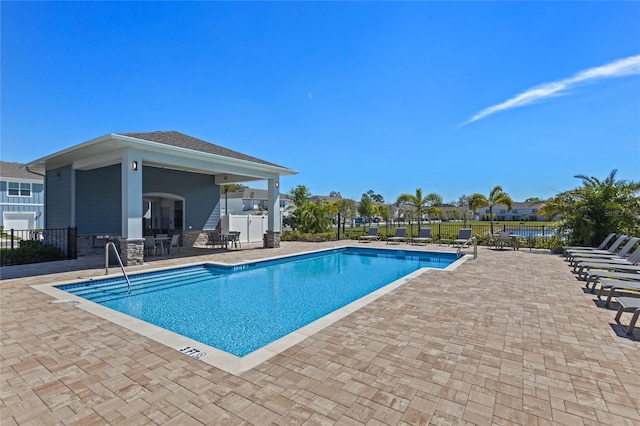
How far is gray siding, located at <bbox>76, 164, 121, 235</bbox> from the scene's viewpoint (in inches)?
487

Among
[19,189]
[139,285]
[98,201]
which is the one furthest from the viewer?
[19,189]

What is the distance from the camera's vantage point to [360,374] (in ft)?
10.2

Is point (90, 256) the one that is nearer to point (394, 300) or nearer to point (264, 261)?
point (264, 261)

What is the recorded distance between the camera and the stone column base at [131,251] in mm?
9438

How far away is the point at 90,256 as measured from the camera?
1198 centimetres

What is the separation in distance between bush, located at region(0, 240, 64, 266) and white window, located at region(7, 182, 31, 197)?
774 inches

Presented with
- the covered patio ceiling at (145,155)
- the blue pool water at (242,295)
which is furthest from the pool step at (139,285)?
the covered patio ceiling at (145,155)

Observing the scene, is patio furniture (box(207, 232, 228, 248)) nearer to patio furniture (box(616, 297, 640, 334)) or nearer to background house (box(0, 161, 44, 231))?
patio furniture (box(616, 297, 640, 334))

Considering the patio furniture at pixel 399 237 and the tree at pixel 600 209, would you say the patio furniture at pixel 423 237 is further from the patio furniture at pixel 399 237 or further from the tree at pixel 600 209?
the tree at pixel 600 209

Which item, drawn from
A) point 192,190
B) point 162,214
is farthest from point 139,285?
point 162,214

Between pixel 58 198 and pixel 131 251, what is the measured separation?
7.00 m

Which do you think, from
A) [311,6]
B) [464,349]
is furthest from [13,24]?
[464,349]

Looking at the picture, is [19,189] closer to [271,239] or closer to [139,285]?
[271,239]

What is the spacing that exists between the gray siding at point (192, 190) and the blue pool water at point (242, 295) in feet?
20.6
